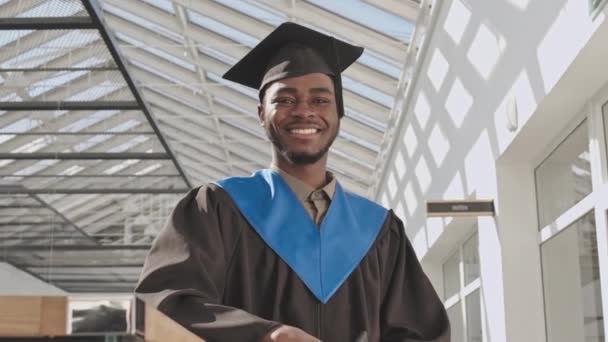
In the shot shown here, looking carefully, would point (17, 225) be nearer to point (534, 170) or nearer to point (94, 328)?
point (534, 170)

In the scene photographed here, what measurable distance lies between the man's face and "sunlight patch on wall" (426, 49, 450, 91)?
7.17 m

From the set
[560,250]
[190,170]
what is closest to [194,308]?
[560,250]

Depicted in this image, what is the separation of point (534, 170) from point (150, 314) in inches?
268

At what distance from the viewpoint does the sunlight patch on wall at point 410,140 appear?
39.4 ft

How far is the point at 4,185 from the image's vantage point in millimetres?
19047

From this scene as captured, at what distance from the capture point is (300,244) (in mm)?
2109

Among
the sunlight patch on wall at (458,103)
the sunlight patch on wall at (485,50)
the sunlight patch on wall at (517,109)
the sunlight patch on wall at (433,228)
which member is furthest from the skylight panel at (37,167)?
the sunlight patch on wall at (517,109)

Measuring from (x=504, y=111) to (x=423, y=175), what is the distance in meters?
4.56

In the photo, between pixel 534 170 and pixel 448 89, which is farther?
pixel 448 89

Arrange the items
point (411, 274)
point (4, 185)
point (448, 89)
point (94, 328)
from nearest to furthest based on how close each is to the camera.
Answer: point (94, 328)
point (411, 274)
point (448, 89)
point (4, 185)

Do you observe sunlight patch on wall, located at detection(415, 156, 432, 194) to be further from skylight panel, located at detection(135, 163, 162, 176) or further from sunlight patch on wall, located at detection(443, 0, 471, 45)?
skylight panel, located at detection(135, 163, 162, 176)

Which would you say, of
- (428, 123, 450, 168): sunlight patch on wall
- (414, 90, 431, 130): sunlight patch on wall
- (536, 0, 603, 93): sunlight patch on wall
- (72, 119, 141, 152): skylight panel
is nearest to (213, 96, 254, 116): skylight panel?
(72, 119, 141, 152): skylight panel

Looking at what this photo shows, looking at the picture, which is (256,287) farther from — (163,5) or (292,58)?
(163,5)

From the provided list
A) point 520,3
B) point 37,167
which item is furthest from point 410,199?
point 37,167
